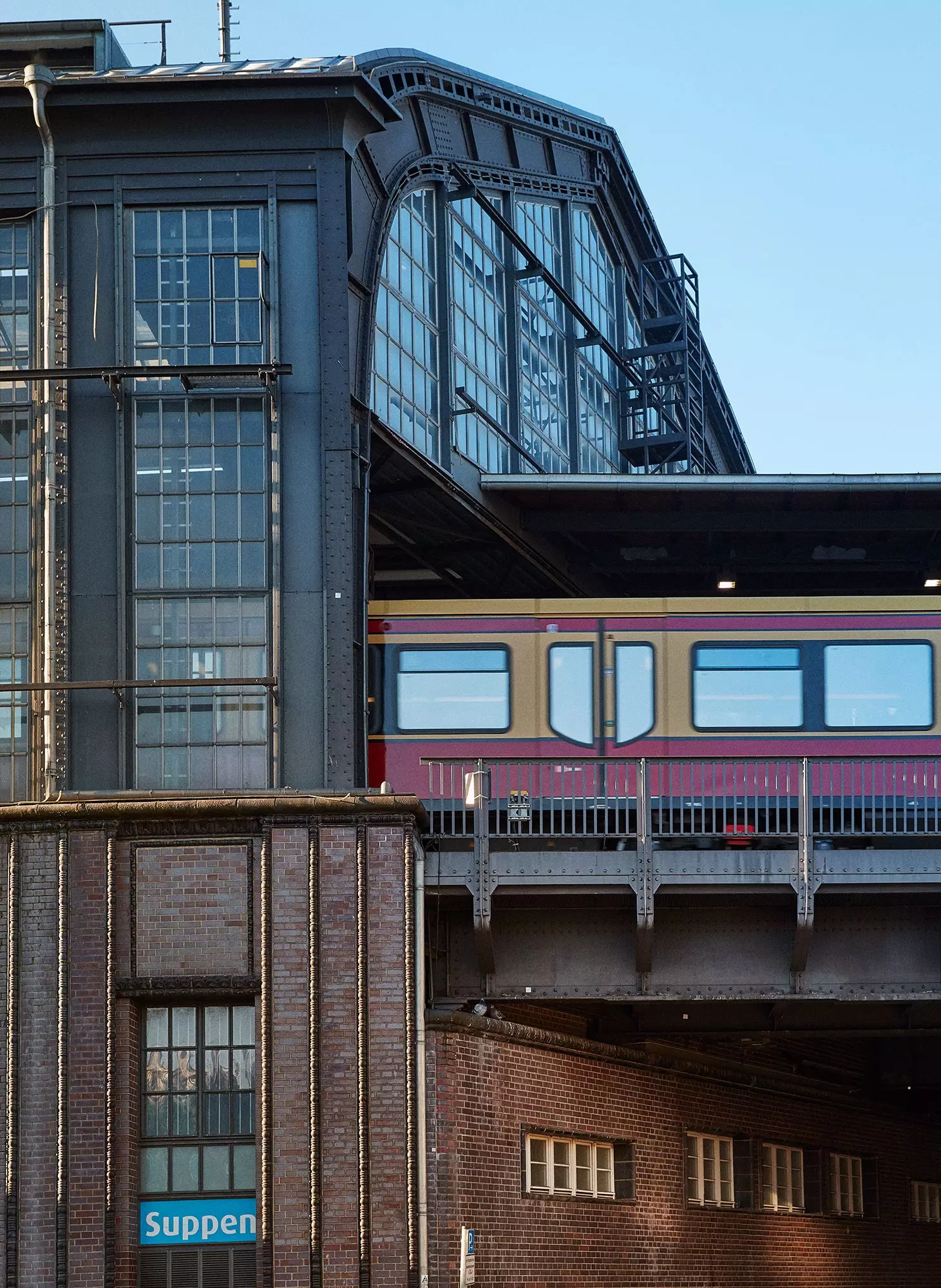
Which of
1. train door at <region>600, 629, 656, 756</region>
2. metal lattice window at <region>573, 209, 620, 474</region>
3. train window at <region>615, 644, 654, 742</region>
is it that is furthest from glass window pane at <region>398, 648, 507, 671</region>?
metal lattice window at <region>573, 209, 620, 474</region>

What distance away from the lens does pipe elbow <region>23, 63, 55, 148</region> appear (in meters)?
23.5

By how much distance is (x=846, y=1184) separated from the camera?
31.0m

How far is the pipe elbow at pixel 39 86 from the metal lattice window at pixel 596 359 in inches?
719

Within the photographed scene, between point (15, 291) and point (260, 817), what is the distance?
8.13 meters

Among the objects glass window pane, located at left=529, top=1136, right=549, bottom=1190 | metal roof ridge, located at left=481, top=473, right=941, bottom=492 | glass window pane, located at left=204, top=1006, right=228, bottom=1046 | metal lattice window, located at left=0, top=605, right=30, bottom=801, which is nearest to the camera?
glass window pane, located at left=204, top=1006, right=228, bottom=1046

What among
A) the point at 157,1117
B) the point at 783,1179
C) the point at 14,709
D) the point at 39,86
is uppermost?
the point at 39,86

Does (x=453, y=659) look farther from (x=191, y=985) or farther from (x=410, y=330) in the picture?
(x=410, y=330)

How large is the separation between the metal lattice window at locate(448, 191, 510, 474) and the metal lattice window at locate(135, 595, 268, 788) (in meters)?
9.25

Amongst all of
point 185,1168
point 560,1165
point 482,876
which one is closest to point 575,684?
point 482,876

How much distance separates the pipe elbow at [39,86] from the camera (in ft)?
77.1

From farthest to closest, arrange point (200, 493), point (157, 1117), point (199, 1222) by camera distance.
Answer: point (200, 493) < point (157, 1117) < point (199, 1222)

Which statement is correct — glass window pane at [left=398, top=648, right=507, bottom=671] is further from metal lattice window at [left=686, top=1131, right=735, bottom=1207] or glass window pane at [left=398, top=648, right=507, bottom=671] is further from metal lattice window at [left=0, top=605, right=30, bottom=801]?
metal lattice window at [left=686, top=1131, right=735, bottom=1207]

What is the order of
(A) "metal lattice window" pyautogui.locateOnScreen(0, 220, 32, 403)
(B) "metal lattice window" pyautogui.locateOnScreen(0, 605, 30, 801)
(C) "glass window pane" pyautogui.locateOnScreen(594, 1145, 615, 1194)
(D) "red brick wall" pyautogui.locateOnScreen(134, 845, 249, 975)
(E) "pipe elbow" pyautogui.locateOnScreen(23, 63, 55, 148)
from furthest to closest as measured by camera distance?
1. (A) "metal lattice window" pyautogui.locateOnScreen(0, 220, 32, 403)
2. (C) "glass window pane" pyautogui.locateOnScreen(594, 1145, 615, 1194)
3. (E) "pipe elbow" pyautogui.locateOnScreen(23, 63, 55, 148)
4. (B) "metal lattice window" pyautogui.locateOnScreen(0, 605, 30, 801)
5. (D) "red brick wall" pyautogui.locateOnScreen(134, 845, 249, 975)

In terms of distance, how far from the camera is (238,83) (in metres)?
23.8
